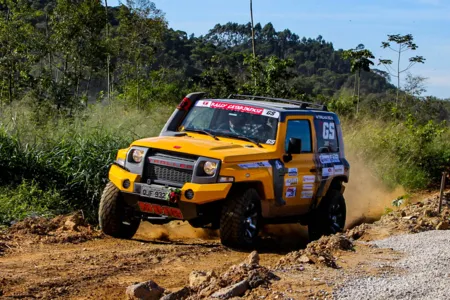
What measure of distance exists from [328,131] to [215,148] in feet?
8.54

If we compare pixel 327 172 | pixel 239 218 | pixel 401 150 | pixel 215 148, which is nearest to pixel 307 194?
pixel 327 172

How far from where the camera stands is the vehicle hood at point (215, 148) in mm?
8883

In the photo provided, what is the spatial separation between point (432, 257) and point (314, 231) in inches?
135

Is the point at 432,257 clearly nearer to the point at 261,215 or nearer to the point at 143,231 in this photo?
the point at 261,215

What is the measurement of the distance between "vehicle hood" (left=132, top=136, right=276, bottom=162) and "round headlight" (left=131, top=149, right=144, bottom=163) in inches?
3.6

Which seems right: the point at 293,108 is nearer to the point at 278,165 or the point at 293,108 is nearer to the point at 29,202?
the point at 278,165

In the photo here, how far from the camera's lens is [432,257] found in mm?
7461

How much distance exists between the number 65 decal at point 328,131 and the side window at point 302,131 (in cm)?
48

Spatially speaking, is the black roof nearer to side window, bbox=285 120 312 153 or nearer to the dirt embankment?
side window, bbox=285 120 312 153

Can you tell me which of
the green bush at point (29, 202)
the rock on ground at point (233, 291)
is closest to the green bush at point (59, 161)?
the green bush at point (29, 202)

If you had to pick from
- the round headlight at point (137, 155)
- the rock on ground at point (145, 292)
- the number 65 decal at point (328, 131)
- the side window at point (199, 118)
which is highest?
the side window at point (199, 118)

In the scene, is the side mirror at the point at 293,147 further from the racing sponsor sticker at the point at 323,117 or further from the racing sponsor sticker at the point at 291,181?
the racing sponsor sticker at the point at 323,117

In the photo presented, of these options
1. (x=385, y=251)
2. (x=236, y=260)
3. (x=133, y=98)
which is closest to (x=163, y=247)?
(x=236, y=260)

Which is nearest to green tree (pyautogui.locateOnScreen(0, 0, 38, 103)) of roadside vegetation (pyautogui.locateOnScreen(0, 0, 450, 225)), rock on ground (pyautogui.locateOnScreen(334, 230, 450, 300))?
roadside vegetation (pyautogui.locateOnScreen(0, 0, 450, 225))
